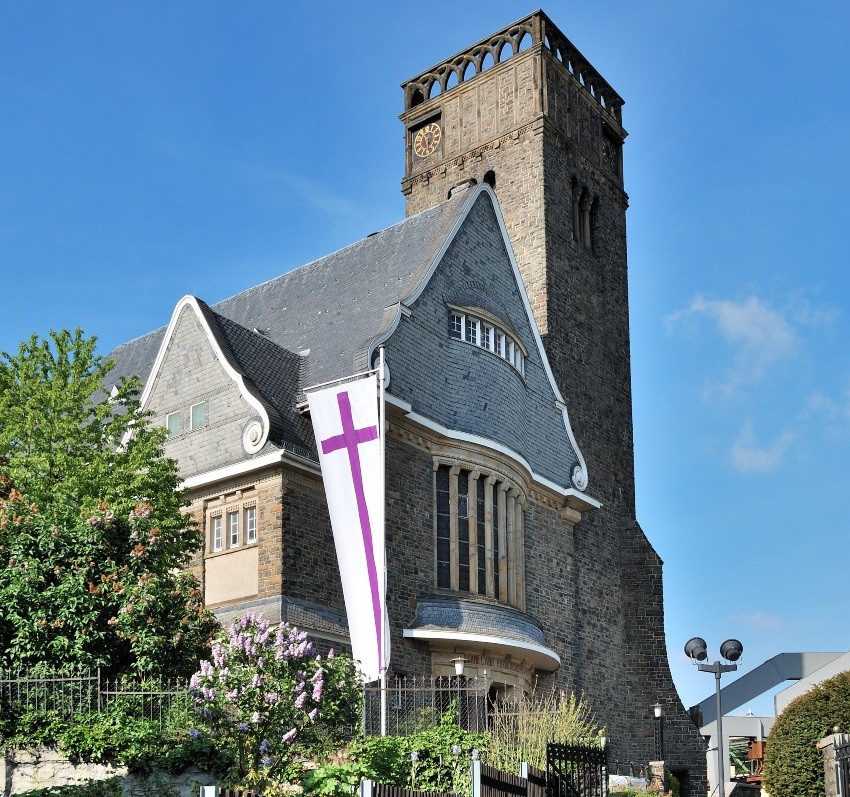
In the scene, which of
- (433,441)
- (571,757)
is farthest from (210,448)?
(571,757)

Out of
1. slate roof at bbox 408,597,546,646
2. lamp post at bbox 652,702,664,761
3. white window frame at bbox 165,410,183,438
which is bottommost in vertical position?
lamp post at bbox 652,702,664,761

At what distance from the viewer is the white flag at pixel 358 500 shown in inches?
966

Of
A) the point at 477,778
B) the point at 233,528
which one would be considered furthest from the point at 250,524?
A: the point at 477,778

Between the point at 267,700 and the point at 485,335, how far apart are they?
1555 cm

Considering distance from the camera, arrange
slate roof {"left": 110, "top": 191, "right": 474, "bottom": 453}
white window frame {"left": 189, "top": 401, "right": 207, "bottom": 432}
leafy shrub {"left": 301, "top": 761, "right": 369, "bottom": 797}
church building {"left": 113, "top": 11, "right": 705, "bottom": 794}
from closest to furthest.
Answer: leafy shrub {"left": 301, "top": 761, "right": 369, "bottom": 797} < church building {"left": 113, "top": 11, "right": 705, "bottom": 794} < slate roof {"left": 110, "top": 191, "right": 474, "bottom": 453} < white window frame {"left": 189, "top": 401, "right": 207, "bottom": 432}

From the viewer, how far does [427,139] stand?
147 feet

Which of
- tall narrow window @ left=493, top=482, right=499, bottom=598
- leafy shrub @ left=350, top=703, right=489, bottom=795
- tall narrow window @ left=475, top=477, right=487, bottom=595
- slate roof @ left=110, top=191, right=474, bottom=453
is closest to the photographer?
leafy shrub @ left=350, top=703, right=489, bottom=795

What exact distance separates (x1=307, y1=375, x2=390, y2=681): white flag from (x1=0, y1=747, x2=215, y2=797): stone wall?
6776mm

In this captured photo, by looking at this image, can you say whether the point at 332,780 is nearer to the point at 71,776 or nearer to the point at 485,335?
the point at 71,776

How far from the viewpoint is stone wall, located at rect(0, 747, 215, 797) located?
17.6m

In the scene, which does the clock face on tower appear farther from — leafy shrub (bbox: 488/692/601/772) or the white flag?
leafy shrub (bbox: 488/692/601/772)

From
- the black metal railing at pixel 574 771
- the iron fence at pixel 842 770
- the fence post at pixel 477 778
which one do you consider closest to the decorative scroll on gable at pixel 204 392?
the black metal railing at pixel 574 771

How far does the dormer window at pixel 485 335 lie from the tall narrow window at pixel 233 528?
22.3 feet

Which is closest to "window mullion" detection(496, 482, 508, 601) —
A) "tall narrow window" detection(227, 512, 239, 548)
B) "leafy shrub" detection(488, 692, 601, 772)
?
"leafy shrub" detection(488, 692, 601, 772)
